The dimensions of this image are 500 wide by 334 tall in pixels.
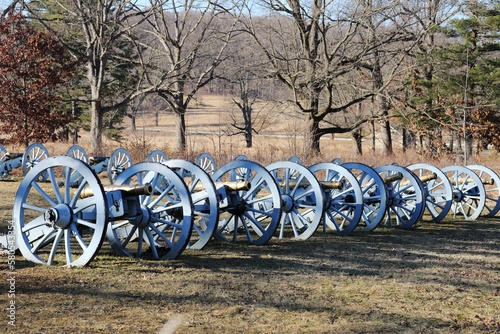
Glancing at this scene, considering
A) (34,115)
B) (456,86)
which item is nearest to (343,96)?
(456,86)

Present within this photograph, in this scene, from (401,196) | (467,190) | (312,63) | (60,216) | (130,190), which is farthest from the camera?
(312,63)

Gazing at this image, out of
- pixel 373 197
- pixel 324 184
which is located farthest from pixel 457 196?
pixel 324 184

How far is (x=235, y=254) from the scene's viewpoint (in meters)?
8.24

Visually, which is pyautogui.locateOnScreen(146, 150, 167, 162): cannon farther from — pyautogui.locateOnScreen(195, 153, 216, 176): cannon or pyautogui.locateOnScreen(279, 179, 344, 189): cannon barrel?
pyautogui.locateOnScreen(279, 179, 344, 189): cannon barrel

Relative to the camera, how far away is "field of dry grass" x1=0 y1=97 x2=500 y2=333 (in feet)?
17.5

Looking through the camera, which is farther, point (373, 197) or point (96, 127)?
point (96, 127)

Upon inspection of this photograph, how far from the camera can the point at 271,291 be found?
640cm

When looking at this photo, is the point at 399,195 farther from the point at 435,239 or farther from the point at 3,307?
the point at 3,307

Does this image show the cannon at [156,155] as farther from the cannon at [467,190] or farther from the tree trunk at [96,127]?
the tree trunk at [96,127]

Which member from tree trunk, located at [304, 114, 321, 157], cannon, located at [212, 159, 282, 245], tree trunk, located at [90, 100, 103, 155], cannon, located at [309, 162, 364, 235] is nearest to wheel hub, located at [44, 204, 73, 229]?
cannon, located at [212, 159, 282, 245]

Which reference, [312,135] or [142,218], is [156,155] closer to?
[312,135]

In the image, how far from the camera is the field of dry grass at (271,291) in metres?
5.33

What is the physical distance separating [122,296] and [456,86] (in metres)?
Result: 24.4

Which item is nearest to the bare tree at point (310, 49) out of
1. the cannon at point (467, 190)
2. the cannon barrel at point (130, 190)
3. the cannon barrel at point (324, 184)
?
the cannon at point (467, 190)
